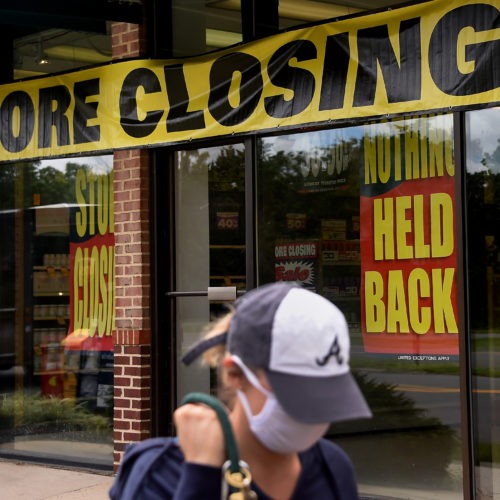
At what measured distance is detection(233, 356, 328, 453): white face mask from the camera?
1.78m

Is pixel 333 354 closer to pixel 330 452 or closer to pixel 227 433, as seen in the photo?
pixel 227 433

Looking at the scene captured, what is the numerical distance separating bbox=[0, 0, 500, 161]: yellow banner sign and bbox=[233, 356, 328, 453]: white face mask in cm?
505

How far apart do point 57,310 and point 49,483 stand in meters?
1.75

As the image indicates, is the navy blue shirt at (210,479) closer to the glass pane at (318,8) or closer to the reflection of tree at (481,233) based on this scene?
the reflection of tree at (481,233)

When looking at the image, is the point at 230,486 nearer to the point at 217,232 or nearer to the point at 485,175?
the point at 485,175

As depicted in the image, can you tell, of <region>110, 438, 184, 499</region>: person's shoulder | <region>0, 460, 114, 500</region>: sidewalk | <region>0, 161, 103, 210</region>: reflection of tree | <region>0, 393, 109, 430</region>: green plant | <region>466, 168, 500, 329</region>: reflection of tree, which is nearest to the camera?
<region>110, 438, 184, 499</region>: person's shoulder

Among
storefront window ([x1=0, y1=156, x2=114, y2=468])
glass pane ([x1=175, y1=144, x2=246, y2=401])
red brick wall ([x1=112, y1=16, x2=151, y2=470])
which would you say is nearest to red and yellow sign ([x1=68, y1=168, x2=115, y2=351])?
storefront window ([x1=0, y1=156, x2=114, y2=468])

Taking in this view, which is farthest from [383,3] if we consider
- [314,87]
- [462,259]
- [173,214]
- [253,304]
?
[253,304]

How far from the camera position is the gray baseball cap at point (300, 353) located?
1782 mm

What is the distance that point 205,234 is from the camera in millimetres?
8633

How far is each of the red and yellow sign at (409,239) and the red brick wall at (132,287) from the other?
2115mm

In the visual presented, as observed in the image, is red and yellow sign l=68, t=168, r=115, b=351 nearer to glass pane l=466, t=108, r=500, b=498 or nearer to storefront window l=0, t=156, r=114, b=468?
storefront window l=0, t=156, r=114, b=468

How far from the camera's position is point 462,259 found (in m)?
6.80

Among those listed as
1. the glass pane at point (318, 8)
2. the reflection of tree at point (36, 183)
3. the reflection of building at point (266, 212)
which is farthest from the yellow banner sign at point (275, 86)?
the reflection of tree at point (36, 183)
